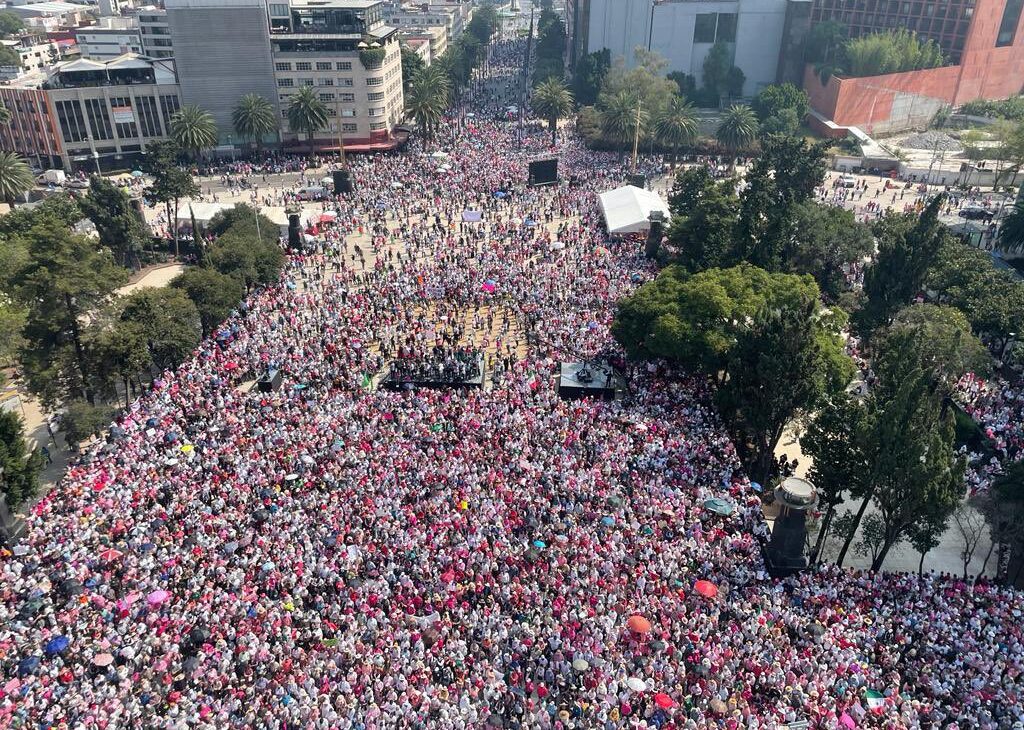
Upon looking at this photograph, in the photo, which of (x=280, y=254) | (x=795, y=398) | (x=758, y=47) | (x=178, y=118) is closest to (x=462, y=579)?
(x=795, y=398)

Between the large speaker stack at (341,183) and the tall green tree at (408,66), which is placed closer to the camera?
the large speaker stack at (341,183)

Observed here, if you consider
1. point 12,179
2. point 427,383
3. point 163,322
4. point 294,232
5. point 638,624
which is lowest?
point 427,383

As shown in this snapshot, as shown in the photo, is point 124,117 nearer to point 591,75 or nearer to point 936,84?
point 591,75

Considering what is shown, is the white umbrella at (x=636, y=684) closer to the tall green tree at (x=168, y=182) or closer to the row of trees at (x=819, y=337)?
the row of trees at (x=819, y=337)

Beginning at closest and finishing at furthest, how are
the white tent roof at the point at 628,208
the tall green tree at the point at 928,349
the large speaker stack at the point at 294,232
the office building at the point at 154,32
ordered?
1. the tall green tree at the point at 928,349
2. the large speaker stack at the point at 294,232
3. the white tent roof at the point at 628,208
4. the office building at the point at 154,32

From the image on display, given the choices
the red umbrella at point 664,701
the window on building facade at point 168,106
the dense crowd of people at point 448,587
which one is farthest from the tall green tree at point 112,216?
the red umbrella at point 664,701

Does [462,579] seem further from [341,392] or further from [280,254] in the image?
[280,254]

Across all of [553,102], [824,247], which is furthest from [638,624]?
[553,102]
